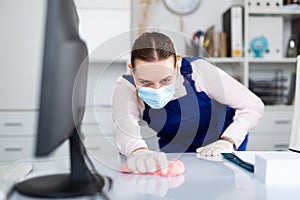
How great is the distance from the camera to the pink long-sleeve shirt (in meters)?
1.04

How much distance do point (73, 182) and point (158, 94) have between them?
0.32 metres

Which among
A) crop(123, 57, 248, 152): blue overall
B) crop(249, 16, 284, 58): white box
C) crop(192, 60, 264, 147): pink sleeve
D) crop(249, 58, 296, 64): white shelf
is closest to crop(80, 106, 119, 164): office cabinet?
crop(123, 57, 248, 152): blue overall

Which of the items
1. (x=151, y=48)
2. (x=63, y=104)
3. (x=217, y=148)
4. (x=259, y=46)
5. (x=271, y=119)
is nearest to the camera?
(x=63, y=104)

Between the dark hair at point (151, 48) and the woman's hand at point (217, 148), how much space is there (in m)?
0.40

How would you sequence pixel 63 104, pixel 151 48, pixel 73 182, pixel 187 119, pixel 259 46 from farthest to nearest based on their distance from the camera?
pixel 259 46 → pixel 187 119 → pixel 151 48 → pixel 73 182 → pixel 63 104

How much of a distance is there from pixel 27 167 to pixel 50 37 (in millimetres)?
523

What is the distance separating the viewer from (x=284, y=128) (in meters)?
2.87

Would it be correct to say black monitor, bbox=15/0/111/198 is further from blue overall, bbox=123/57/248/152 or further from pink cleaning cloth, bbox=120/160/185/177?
blue overall, bbox=123/57/248/152

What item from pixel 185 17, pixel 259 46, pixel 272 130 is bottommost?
pixel 272 130

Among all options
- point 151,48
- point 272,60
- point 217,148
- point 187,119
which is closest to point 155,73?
point 151,48

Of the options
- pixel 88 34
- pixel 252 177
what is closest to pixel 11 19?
pixel 88 34

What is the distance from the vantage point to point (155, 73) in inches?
35.8

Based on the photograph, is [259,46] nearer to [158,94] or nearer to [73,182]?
[158,94]

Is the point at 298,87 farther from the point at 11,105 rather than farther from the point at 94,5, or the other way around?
the point at 11,105
